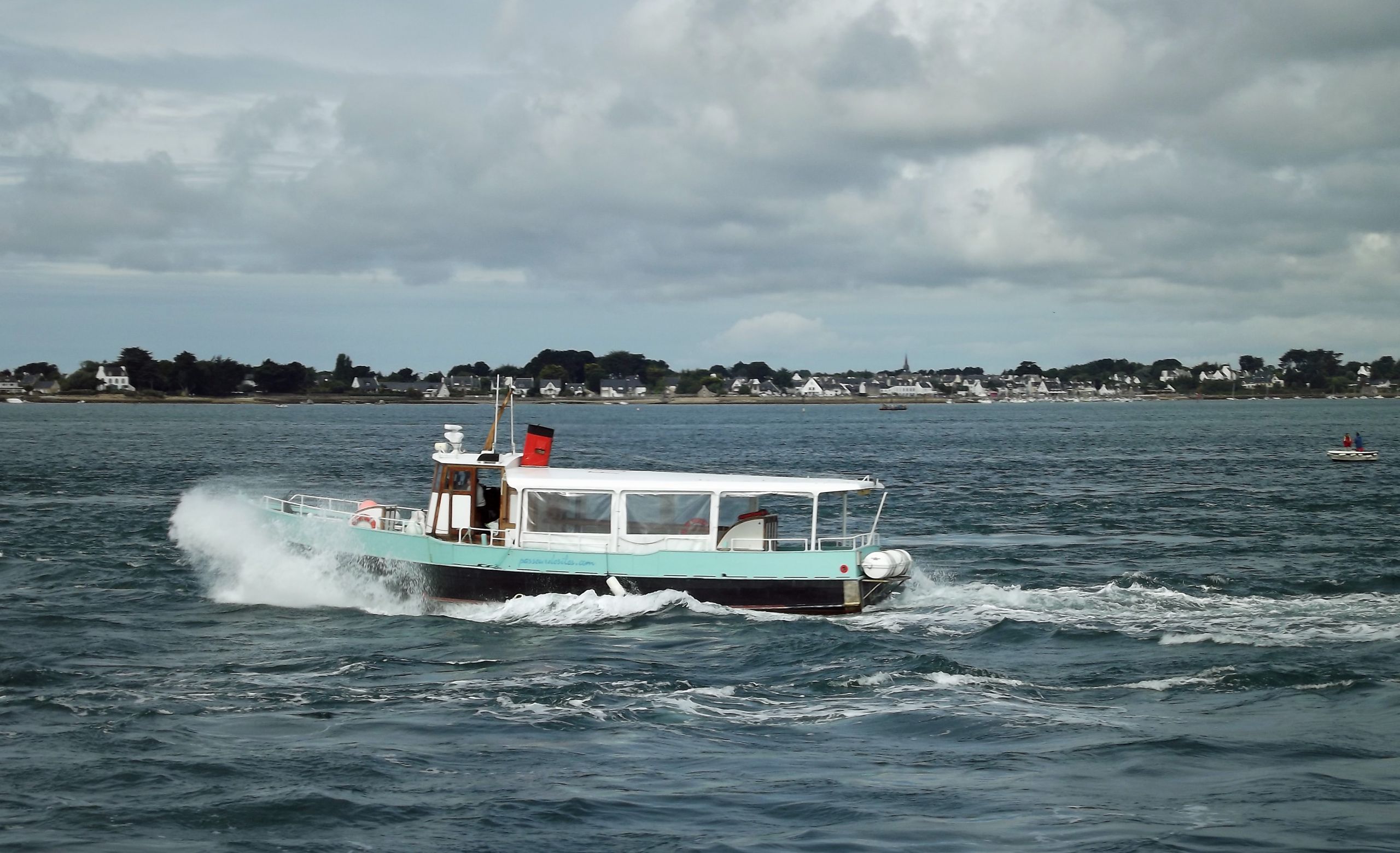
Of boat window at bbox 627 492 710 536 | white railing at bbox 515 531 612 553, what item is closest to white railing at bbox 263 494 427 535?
white railing at bbox 515 531 612 553

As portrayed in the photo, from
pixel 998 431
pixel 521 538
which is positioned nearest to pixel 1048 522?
pixel 521 538

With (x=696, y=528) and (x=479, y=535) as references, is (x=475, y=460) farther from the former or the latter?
(x=696, y=528)

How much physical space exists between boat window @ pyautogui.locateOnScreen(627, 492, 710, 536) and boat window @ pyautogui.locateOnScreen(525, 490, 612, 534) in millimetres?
734

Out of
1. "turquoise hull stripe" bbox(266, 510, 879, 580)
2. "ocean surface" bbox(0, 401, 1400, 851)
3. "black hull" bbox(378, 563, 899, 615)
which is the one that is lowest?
"ocean surface" bbox(0, 401, 1400, 851)

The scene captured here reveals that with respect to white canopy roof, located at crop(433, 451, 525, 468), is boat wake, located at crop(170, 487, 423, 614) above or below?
below

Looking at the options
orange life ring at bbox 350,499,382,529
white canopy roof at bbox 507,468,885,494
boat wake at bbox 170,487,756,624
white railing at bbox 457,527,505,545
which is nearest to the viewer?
boat wake at bbox 170,487,756,624

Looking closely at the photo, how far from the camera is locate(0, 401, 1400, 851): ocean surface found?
14.9 metres

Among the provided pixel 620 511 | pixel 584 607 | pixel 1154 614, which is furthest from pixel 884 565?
pixel 584 607

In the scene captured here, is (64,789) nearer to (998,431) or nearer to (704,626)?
(704,626)

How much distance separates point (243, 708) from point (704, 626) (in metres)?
9.15

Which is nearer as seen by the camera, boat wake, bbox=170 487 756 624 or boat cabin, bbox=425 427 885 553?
boat wake, bbox=170 487 756 624

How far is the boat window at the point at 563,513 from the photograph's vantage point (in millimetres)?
27078

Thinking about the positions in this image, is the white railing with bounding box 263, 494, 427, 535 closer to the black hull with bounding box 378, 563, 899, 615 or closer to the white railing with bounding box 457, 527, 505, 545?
the white railing with bounding box 457, 527, 505, 545

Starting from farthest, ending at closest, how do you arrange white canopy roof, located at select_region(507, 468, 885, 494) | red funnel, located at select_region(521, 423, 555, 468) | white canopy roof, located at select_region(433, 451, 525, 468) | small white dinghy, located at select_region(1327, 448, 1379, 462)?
small white dinghy, located at select_region(1327, 448, 1379, 462) < red funnel, located at select_region(521, 423, 555, 468) < white canopy roof, located at select_region(433, 451, 525, 468) < white canopy roof, located at select_region(507, 468, 885, 494)
